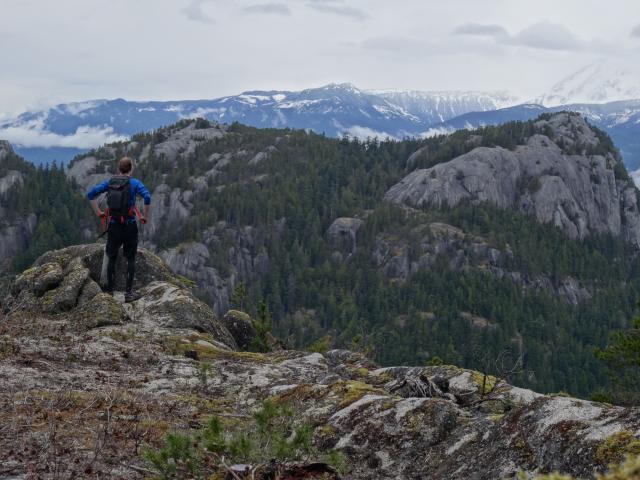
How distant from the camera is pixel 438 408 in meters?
10.0

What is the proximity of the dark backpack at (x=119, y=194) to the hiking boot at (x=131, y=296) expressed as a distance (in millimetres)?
6116

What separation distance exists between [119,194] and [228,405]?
904 centimetres

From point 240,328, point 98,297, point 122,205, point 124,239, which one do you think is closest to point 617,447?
point 122,205

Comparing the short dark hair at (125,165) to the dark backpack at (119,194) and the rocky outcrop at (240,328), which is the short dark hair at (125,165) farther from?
the rocky outcrop at (240,328)

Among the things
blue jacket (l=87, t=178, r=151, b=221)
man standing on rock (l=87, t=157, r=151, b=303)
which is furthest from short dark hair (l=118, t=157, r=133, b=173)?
blue jacket (l=87, t=178, r=151, b=221)

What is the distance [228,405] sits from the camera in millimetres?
13648

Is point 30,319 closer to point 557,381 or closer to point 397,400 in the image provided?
point 397,400

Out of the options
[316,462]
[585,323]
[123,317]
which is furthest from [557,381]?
[316,462]

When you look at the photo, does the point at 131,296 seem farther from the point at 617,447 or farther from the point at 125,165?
the point at 617,447

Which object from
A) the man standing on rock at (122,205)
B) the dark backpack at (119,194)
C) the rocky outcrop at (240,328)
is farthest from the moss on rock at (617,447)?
the rocky outcrop at (240,328)

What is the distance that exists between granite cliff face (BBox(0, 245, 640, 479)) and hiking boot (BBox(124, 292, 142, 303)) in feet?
2.36

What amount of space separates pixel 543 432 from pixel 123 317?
18.3 meters

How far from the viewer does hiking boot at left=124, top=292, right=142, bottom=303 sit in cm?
2498

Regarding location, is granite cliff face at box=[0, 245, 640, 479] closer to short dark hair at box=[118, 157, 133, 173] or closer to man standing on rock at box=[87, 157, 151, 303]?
man standing on rock at box=[87, 157, 151, 303]
